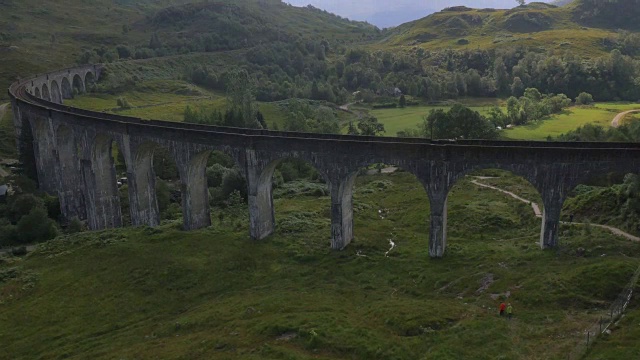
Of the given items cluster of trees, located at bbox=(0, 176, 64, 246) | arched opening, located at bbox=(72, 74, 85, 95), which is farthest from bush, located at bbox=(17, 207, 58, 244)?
arched opening, located at bbox=(72, 74, 85, 95)

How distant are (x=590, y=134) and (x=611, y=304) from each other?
55.8m

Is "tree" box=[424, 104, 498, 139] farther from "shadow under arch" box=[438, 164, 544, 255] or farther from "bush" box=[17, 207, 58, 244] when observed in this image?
"bush" box=[17, 207, 58, 244]

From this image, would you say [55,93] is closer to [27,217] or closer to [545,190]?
[27,217]

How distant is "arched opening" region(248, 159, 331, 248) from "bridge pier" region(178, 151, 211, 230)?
851cm

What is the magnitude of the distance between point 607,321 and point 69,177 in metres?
72.7

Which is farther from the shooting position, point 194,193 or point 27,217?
point 27,217

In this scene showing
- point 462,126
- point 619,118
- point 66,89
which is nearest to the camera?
point 462,126

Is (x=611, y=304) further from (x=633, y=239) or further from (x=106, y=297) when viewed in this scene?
(x=106, y=297)

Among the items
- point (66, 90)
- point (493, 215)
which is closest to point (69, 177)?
point (493, 215)

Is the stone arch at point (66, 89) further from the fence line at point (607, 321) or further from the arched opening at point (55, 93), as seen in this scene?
the fence line at point (607, 321)

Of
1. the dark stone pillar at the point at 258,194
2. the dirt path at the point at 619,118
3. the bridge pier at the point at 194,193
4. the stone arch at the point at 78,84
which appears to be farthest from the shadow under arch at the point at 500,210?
the stone arch at the point at 78,84

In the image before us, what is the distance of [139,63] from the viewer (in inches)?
6969

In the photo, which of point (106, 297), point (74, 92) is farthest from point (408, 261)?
point (74, 92)

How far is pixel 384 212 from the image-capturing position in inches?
2721
